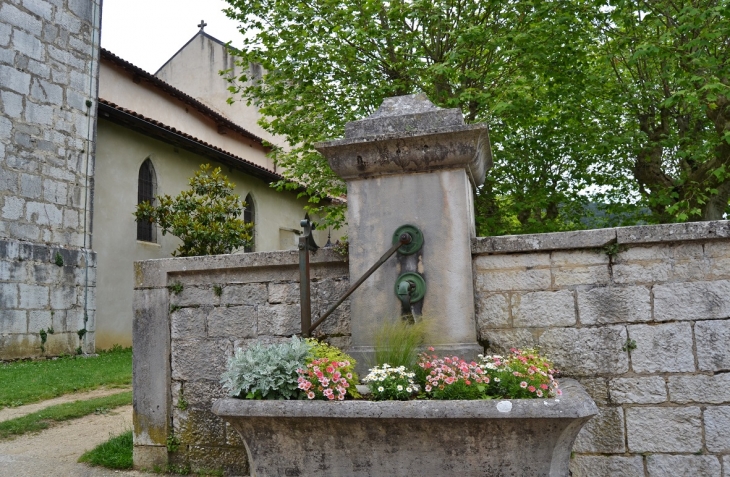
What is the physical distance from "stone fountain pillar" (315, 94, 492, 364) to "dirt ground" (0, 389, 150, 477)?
2.34 meters

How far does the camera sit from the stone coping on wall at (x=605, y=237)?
3.80 metres

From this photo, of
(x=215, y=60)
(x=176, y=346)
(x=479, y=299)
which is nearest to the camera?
(x=479, y=299)

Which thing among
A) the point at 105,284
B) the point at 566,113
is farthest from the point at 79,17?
the point at 566,113

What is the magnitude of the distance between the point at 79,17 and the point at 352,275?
10.5 meters

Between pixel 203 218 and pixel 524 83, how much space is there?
731cm

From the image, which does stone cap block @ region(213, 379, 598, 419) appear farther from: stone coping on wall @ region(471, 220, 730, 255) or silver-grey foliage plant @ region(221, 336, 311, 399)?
stone coping on wall @ region(471, 220, 730, 255)

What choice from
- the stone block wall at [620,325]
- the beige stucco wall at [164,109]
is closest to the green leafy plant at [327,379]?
the stone block wall at [620,325]

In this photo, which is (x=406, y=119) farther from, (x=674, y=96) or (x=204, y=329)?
(x=674, y=96)

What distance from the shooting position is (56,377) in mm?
8523

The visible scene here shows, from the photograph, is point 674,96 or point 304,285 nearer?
point 304,285

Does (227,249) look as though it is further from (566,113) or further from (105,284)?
(566,113)

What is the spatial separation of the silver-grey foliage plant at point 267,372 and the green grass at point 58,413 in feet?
11.8

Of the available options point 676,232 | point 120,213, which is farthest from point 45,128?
point 676,232

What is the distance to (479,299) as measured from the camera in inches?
165
